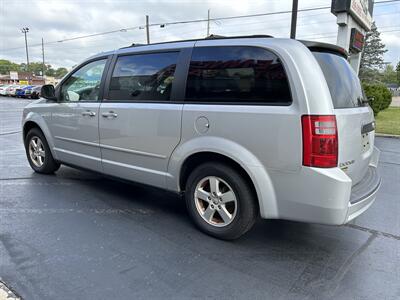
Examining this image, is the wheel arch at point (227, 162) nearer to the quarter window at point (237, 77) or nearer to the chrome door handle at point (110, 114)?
the quarter window at point (237, 77)

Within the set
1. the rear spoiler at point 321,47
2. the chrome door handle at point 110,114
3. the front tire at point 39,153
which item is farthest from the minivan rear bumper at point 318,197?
the front tire at point 39,153

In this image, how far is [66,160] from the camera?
4.90 meters

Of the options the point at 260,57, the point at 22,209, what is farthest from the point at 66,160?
the point at 260,57

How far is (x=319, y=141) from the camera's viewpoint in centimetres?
268

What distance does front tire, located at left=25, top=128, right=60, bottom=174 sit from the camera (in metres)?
5.27

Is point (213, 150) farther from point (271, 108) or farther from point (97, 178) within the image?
point (97, 178)

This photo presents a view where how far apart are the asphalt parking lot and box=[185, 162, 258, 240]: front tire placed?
0.47ft

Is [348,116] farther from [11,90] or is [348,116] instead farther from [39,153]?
[11,90]

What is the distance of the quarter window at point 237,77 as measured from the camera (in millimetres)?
2893

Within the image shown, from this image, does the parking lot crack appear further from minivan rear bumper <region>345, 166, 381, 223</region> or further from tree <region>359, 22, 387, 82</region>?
tree <region>359, 22, 387, 82</region>

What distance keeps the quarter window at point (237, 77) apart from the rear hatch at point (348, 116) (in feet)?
1.34

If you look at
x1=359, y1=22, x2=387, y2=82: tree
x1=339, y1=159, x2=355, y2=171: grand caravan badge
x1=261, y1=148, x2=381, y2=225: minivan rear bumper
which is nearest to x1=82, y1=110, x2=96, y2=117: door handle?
x1=261, y1=148, x2=381, y2=225: minivan rear bumper

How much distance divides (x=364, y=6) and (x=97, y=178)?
45.5ft

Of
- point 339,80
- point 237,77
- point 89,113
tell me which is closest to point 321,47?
point 339,80
